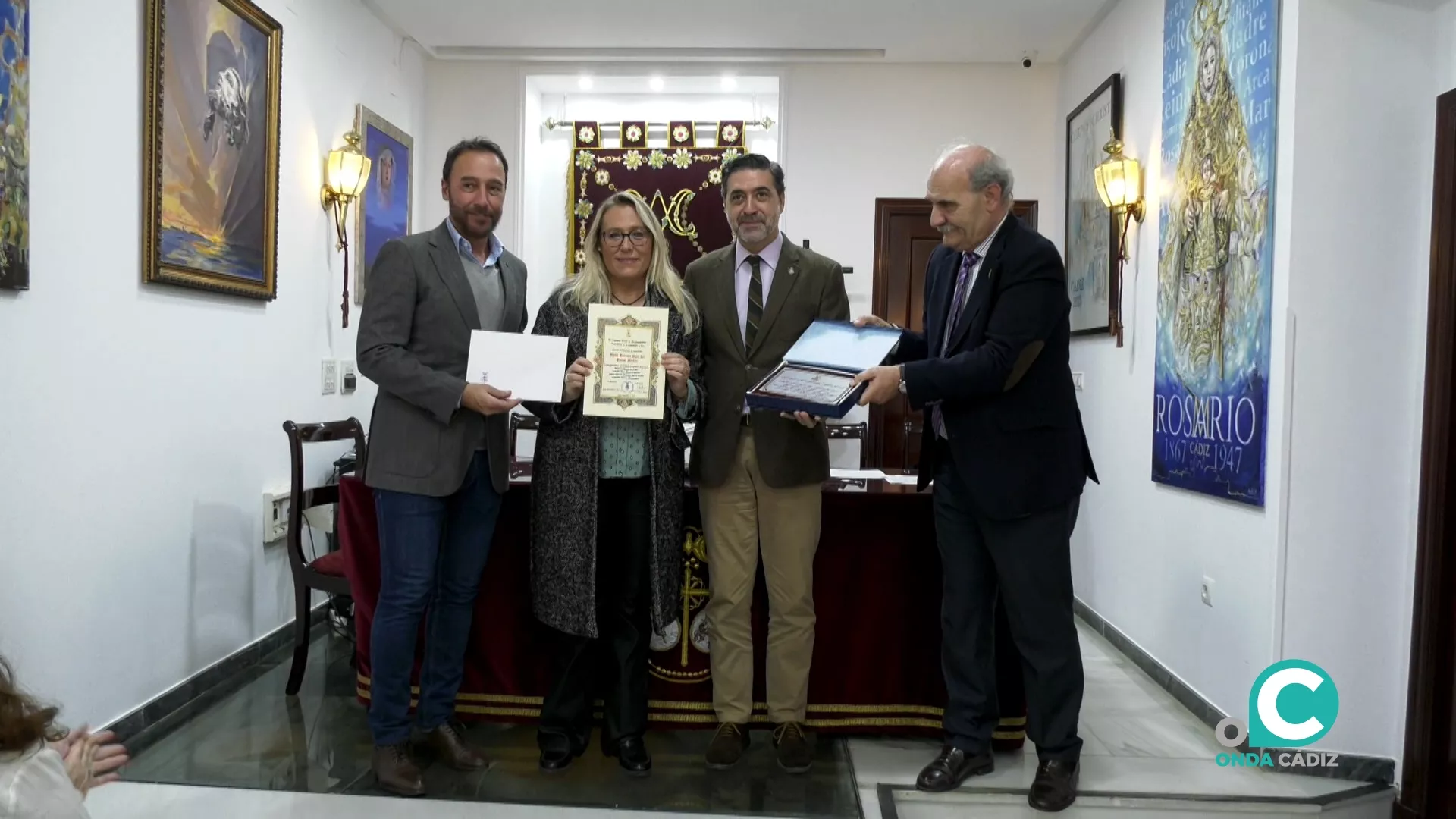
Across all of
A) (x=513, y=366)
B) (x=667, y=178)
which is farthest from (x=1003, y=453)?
(x=667, y=178)

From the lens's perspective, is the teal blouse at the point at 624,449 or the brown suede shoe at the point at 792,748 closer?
the teal blouse at the point at 624,449

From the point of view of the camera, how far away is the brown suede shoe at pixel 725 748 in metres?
2.53

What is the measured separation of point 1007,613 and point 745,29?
12.0ft

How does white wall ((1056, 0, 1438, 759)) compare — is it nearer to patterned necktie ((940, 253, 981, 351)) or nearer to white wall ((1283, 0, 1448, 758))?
white wall ((1283, 0, 1448, 758))

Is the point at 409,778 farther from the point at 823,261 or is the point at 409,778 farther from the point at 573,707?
the point at 823,261

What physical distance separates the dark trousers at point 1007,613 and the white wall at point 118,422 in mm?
2420

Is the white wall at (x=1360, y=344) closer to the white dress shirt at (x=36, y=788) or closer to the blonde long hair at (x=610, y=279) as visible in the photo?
the blonde long hair at (x=610, y=279)

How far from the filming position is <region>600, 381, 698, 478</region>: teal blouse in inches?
92.5

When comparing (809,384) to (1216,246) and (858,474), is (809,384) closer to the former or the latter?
(858,474)

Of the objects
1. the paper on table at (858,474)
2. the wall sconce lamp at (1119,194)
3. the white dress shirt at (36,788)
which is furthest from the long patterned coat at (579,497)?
the wall sconce lamp at (1119,194)

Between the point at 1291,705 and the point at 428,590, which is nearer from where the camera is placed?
the point at 428,590

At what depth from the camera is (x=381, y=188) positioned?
477 centimetres

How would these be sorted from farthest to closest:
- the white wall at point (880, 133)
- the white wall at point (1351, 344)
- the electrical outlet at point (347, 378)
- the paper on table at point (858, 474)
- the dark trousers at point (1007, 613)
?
the white wall at point (880, 133), the electrical outlet at point (347, 378), the paper on table at point (858, 474), the white wall at point (1351, 344), the dark trousers at point (1007, 613)

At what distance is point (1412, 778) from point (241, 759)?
3279 millimetres
